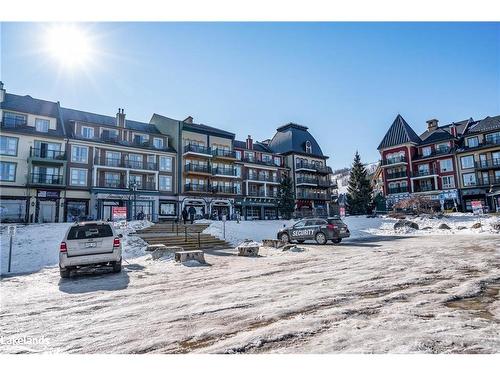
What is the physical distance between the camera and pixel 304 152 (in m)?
51.0

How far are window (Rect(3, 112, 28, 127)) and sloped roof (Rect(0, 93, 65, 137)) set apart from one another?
19.1 inches

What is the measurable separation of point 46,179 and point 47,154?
102 inches

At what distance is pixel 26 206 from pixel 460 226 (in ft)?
130

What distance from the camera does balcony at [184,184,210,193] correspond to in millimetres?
38188

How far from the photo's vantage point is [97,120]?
119 feet

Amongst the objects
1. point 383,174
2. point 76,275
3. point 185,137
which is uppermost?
point 185,137

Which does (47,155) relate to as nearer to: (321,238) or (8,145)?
(8,145)

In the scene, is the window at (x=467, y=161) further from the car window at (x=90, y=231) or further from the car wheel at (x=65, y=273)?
the car wheel at (x=65, y=273)

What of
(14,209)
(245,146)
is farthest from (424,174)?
(14,209)

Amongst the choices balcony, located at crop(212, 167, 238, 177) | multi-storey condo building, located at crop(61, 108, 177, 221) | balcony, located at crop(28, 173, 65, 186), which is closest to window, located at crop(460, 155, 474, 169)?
balcony, located at crop(212, 167, 238, 177)

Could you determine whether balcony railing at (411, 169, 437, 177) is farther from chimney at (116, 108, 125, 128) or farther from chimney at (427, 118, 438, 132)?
chimney at (116, 108, 125, 128)

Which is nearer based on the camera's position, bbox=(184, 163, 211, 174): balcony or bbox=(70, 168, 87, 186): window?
bbox=(70, 168, 87, 186): window
